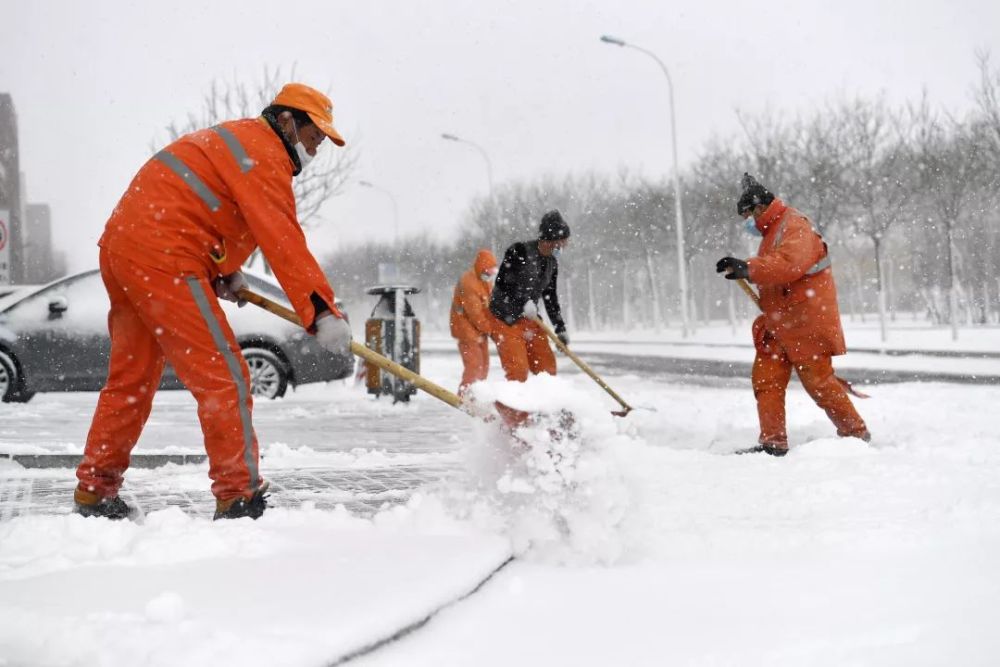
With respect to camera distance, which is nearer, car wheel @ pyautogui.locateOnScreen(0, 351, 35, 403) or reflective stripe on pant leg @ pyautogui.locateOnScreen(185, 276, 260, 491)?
reflective stripe on pant leg @ pyautogui.locateOnScreen(185, 276, 260, 491)

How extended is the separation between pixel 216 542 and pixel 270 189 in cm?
120

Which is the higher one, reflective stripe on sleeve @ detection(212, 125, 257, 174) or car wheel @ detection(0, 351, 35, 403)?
reflective stripe on sleeve @ detection(212, 125, 257, 174)

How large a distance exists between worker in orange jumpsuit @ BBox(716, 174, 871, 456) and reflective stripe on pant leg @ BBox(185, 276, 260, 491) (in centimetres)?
287

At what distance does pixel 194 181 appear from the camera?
122 inches

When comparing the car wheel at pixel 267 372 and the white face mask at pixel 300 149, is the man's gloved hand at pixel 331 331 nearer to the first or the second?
the white face mask at pixel 300 149

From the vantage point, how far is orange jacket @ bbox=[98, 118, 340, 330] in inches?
121

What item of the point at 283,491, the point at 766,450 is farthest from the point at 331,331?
the point at 766,450

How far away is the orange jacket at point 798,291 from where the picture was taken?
5086mm

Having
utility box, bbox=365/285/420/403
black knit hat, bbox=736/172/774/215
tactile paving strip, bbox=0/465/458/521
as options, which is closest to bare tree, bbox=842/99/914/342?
utility box, bbox=365/285/420/403

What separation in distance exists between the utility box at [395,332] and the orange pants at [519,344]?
259 centimetres

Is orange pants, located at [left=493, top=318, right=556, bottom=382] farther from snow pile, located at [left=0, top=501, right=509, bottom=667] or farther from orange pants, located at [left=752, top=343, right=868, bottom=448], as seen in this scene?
snow pile, located at [left=0, top=501, right=509, bottom=667]

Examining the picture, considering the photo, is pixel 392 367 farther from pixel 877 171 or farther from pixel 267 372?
pixel 877 171

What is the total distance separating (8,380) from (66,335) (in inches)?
25.6

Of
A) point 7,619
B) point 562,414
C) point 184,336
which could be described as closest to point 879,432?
point 562,414
